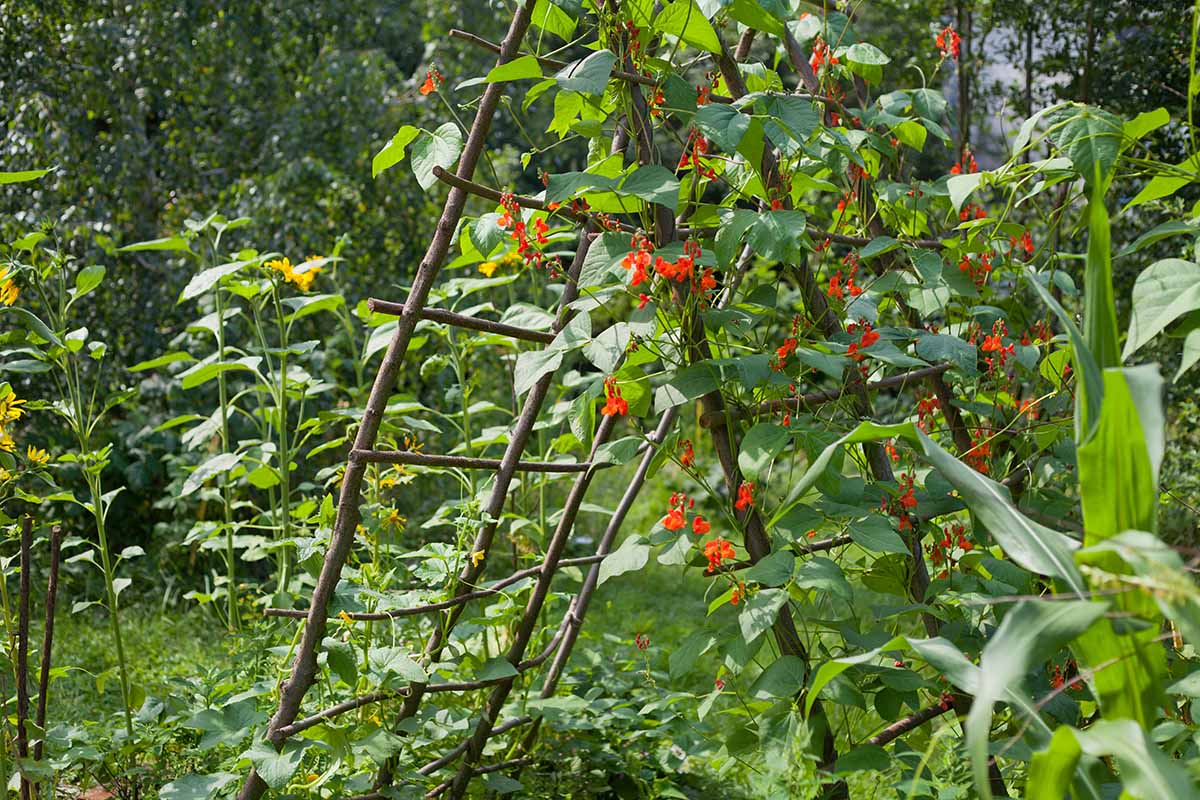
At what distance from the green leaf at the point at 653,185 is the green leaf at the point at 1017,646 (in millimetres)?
641

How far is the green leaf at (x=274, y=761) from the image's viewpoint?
4.65ft

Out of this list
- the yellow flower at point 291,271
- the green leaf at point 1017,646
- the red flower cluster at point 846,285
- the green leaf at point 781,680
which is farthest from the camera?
the yellow flower at point 291,271

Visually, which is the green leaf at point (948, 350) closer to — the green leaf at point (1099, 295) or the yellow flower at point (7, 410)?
the green leaf at point (1099, 295)

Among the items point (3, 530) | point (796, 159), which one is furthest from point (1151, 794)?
point (3, 530)

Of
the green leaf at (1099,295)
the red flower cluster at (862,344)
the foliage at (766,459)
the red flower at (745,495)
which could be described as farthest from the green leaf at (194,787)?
the green leaf at (1099,295)

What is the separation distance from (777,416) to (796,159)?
1.18 feet

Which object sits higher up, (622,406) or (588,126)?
(588,126)

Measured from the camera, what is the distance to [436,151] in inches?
55.9

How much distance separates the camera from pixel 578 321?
1.42 meters

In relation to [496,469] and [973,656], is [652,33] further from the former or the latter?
[973,656]

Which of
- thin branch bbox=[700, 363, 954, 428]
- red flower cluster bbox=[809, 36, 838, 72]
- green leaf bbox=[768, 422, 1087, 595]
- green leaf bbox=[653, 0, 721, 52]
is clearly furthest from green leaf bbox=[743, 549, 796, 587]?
red flower cluster bbox=[809, 36, 838, 72]

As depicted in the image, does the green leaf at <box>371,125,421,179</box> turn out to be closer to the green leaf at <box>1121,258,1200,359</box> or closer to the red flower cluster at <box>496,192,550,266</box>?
the red flower cluster at <box>496,192,550,266</box>

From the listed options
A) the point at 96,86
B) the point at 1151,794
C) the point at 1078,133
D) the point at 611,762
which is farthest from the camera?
the point at 96,86

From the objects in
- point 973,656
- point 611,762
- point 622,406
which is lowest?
point 611,762
